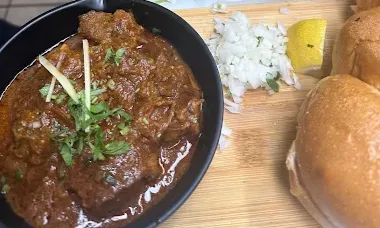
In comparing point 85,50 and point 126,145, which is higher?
point 85,50

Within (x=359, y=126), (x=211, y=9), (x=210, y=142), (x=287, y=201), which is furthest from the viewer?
(x=211, y=9)

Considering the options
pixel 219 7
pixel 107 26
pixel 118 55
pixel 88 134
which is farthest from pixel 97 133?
pixel 219 7

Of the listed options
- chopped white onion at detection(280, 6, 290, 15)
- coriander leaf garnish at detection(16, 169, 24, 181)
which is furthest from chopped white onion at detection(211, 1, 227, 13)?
coriander leaf garnish at detection(16, 169, 24, 181)

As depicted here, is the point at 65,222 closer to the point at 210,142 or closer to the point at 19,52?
the point at 210,142

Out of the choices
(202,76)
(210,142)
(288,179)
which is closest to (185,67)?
(202,76)

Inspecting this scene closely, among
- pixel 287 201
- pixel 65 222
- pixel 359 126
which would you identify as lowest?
pixel 287 201

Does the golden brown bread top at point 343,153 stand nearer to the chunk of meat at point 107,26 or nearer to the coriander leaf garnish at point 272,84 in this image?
the coriander leaf garnish at point 272,84

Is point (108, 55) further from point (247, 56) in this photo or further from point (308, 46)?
point (308, 46)

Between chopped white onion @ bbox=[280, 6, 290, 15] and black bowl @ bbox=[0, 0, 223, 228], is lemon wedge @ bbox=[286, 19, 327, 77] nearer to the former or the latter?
chopped white onion @ bbox=[280, 6, 290, 15]
